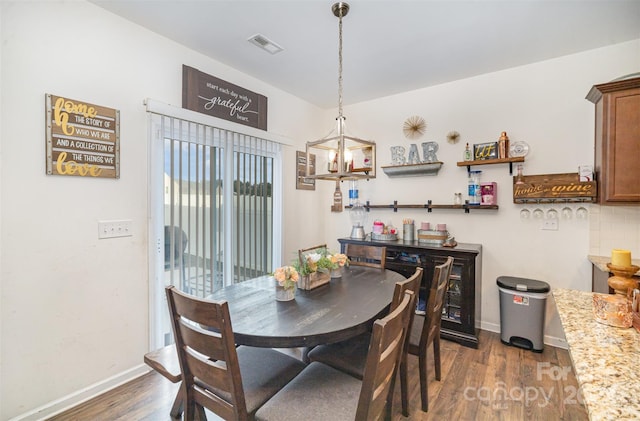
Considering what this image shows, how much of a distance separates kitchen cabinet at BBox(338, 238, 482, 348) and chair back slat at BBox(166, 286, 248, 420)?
7.44ft

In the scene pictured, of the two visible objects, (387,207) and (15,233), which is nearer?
(15,233)

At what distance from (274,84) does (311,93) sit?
519mm

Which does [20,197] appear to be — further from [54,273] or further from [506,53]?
[506,53]

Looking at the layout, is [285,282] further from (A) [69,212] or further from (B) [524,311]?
(B) [524,311]

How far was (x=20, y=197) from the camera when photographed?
177 centimetres

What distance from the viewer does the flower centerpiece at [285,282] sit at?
5.68ft

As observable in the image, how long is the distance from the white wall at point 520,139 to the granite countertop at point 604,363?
6.05 ft

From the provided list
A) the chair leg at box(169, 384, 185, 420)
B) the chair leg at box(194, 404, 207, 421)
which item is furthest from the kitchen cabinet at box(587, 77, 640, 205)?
the chair leg at box(169, 384, 185, 420)

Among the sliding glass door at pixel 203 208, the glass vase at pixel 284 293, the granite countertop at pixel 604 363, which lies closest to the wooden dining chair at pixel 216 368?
the glass vase at pixel 284 293

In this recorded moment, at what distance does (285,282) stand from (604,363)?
4.52 feet

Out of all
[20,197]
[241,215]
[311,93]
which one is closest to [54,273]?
[20,197]

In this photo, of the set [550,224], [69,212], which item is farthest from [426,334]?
[69,212]

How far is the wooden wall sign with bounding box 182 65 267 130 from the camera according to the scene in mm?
2586

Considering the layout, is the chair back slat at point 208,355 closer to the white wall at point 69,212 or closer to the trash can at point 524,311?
the white wall at point 69,212
